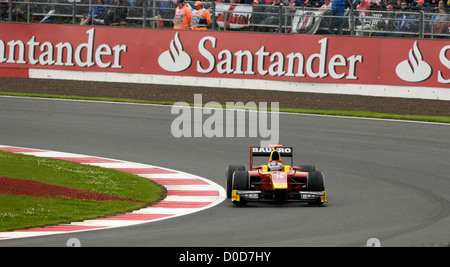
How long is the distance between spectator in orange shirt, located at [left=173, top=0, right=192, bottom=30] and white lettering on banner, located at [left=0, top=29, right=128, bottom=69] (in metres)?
1.49

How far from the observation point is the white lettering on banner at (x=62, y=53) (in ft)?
80.0

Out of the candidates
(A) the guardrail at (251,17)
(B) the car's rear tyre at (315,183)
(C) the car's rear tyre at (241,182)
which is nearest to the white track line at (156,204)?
(C) the car's rear tyre at (241,182)

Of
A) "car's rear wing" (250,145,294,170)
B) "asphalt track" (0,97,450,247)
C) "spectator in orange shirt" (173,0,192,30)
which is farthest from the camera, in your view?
"spectator in orange shirt" (173,0,192,30)

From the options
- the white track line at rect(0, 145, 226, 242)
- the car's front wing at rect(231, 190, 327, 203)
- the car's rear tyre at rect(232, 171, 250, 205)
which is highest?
the car's rear tyre at rect(232, 171, 250, 205)

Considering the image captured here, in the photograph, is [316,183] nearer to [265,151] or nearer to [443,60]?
[265,151]

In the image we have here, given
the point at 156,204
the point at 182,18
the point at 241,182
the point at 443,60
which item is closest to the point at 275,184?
the point at 241,182

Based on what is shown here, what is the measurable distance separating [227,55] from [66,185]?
1106 centimetres

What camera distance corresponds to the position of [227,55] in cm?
2352

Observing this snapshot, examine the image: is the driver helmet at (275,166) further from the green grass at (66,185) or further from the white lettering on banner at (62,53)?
the white lettering on banner at (62,53)

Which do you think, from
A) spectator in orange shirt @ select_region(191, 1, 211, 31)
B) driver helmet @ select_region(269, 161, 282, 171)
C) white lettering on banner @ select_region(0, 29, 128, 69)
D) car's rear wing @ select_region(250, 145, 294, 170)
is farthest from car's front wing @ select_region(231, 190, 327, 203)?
white lettering on banner @ select_region(0, 29, 128, 69)

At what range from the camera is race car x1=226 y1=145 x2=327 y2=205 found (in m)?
11.9

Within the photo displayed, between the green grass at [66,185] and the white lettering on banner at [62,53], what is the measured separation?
30.1 feet

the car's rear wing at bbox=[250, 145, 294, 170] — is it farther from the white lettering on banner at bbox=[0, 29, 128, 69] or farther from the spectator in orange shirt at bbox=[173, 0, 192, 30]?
the white lettering on banner at bbox=[0, 29, 128, 69]
